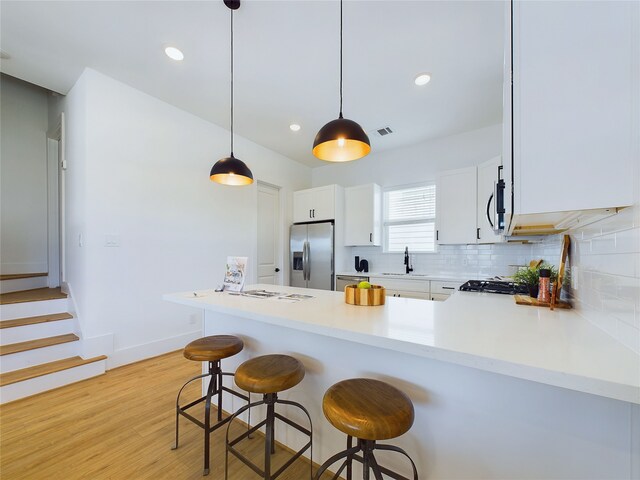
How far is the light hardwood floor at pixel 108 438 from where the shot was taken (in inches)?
57.7

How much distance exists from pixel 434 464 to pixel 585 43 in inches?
66.0

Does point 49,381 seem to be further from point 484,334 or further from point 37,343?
point 484,334

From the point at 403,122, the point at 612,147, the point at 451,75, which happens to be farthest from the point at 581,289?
the point at 403,122

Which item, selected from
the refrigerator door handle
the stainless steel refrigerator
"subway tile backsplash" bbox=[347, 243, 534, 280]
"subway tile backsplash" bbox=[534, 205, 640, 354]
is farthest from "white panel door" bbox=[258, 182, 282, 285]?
"subway tile backsplash" bbox=[534, 205, 640, 354]

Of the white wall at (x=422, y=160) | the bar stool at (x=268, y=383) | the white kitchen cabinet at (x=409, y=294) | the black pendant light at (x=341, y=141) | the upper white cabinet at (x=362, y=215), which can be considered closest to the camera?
the bar stool at (x=268, y=383)

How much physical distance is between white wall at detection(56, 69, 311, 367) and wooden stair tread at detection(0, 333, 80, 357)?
0.24 m

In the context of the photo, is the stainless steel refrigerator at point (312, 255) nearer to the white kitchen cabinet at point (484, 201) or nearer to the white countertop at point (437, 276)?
the white countertop at point (437, 276)

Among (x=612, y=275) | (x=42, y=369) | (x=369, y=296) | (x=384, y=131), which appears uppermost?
(x=384, y=131)

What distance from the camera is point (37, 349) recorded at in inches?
94.1

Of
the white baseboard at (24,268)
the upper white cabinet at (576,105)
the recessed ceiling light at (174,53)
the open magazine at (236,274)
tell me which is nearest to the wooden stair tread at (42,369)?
the open magazine at (236,274)

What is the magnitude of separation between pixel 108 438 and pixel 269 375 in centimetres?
143

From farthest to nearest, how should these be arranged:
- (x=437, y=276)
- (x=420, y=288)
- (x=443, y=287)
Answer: (x=437, y=276) < (x=420, y=288) < (x=443, y=287)

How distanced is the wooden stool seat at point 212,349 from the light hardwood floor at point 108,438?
617 mm

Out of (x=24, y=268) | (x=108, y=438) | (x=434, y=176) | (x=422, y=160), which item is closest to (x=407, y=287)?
(x=434, y=176)
